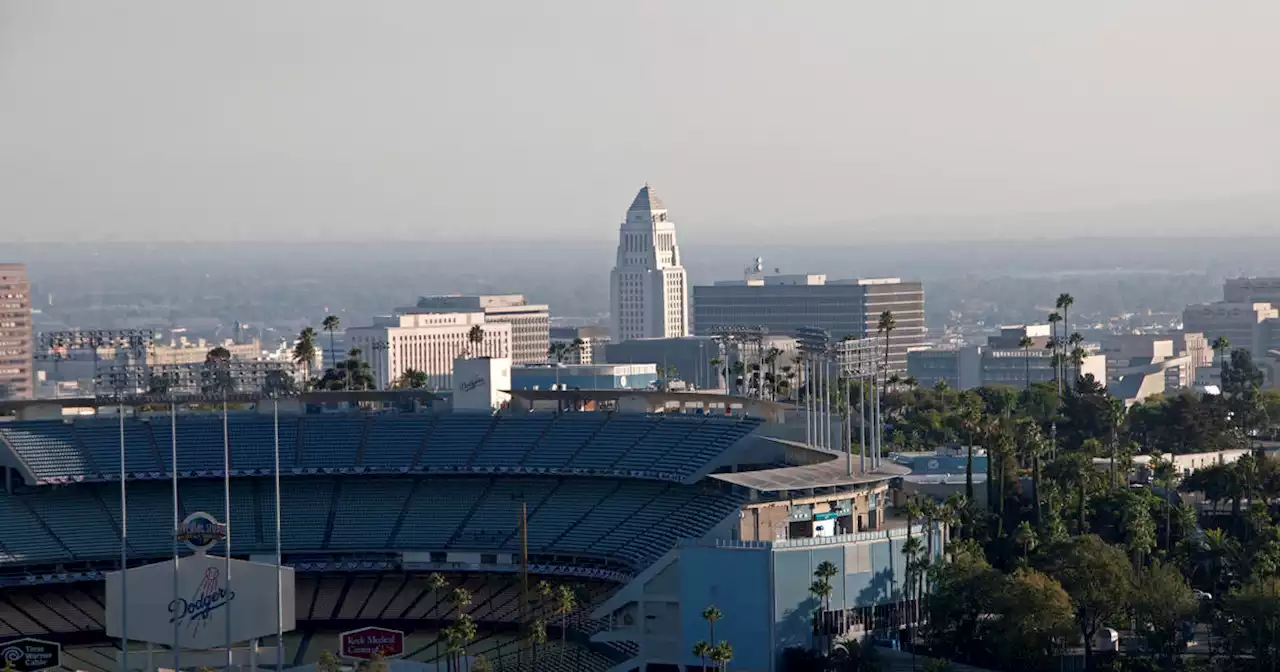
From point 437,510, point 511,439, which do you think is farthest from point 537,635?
point 511,439

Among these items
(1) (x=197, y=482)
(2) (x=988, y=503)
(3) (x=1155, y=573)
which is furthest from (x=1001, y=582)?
(1) (x=197, y=482)

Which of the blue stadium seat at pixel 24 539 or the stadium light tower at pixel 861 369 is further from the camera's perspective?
the blue stadium seat at pixel 24 539

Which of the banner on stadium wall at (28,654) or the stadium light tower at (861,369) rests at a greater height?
the stadium light tower at (861,369)

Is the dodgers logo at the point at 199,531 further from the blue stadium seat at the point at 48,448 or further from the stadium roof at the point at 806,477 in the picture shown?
the blue stadium seat at the point at 48,448

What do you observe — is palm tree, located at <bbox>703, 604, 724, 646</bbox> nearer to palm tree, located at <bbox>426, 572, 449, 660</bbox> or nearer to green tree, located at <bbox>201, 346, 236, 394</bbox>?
palm tree, located at <bbox>426, 572, 449, 660</bbox>

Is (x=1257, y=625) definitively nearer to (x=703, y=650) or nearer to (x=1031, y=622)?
(x=1031, y=622)

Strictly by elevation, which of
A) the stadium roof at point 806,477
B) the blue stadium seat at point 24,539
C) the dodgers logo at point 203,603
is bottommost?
the dodgers logo at point 203,603

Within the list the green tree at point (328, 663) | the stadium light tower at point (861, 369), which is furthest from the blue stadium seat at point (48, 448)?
the stadium light tower at point (861, 369)

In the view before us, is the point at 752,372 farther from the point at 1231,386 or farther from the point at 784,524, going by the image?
the point at 784,524

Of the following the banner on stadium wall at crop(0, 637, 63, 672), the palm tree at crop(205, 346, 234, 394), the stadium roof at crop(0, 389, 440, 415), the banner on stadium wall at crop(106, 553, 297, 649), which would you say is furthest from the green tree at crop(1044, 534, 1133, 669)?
the palm tree at crop(205, 346, 234, 394)
